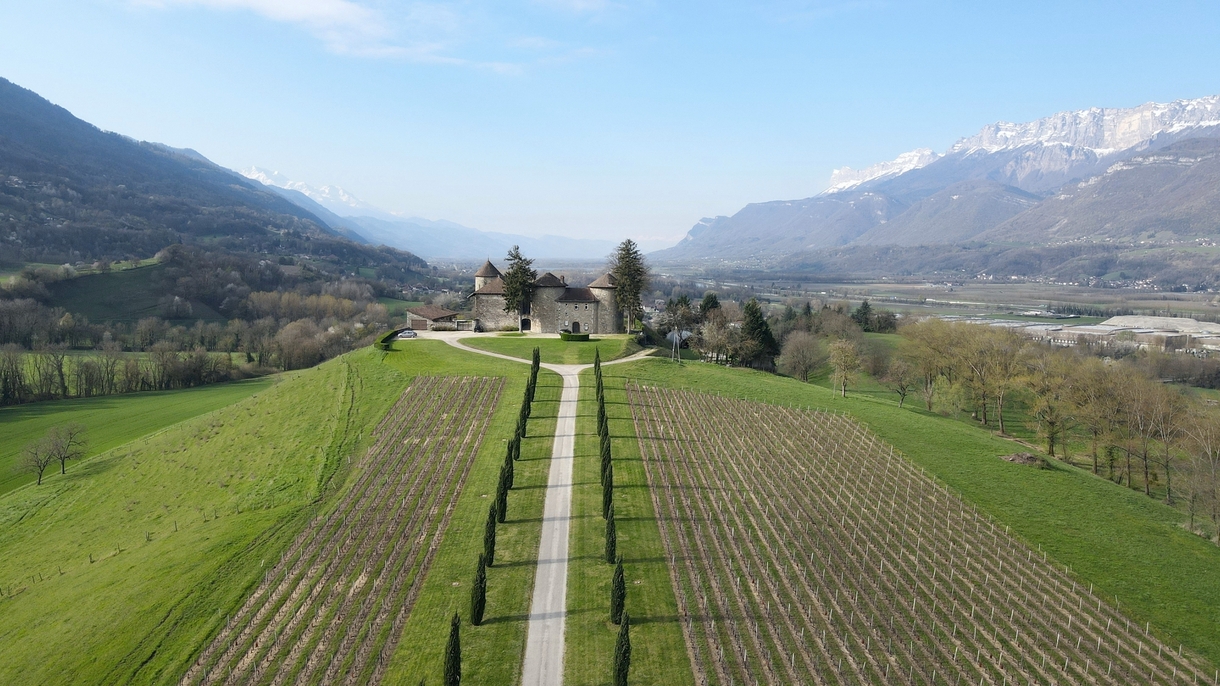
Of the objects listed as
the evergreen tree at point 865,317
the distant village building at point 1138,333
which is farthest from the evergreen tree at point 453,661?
the evergreen tree at point 865,317

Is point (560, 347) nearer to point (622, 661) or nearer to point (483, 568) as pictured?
point (483, 568)

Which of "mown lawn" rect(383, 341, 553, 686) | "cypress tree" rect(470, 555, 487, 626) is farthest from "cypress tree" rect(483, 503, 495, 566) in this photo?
"cypress tree" rect(470, 555, 487, 626)

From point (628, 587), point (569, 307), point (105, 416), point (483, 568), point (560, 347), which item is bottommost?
point (105, 416)

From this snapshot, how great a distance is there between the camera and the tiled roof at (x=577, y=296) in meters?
73.4

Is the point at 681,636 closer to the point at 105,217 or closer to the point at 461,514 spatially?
the point at 461,514

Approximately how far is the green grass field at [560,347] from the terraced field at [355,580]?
21.9 meters

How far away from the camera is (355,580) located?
24.8m

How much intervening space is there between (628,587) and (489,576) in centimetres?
579

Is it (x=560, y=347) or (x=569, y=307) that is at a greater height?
(x=569, y=307)

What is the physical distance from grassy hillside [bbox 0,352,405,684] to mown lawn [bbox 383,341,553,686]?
7.78 meters

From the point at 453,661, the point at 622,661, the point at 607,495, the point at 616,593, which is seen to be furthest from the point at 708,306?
the point at 453,661

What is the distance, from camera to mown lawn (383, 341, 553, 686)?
65.8ft

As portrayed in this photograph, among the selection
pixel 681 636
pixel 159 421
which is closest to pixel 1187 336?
pixel 681 636

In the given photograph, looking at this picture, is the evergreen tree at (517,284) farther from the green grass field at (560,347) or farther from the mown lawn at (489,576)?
the mown lawn at (489,576)
